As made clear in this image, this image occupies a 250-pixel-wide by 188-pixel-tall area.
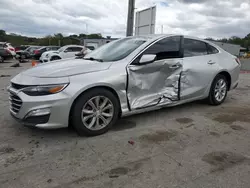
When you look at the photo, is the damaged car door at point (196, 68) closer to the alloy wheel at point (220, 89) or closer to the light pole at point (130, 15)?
the alloy wheel at point (220, 89)

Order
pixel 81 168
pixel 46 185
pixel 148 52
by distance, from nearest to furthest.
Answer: pixel 46 185
pixel 81 168
pixel 148 52

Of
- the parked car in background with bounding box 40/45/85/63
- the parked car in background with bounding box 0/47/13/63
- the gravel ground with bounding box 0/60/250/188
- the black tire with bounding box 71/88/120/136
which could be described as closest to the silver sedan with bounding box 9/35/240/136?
the black tire with bounding box 71/88/120/136

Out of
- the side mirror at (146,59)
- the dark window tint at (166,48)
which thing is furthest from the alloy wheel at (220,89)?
the side mirror at (146,59)

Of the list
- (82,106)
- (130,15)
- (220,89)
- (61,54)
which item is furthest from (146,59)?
(61,54)

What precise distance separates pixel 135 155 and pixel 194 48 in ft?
8.90

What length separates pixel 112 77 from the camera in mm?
3180

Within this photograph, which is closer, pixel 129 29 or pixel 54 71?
pixel 54 71

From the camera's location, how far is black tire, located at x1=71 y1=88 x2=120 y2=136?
2963 millimetres

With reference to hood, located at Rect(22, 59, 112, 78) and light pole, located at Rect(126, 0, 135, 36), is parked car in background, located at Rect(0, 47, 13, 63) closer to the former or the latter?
light pole, located at Rect(126, 0, 135, 36)

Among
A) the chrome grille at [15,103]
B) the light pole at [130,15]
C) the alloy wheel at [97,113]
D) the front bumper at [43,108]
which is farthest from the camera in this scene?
the light pole at [130,15]

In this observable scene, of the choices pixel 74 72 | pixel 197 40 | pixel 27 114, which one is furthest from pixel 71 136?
pixel 197 40

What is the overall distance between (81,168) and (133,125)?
1.46m

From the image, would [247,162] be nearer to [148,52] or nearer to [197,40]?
[148,52]

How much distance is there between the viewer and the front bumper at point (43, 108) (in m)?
2.78
